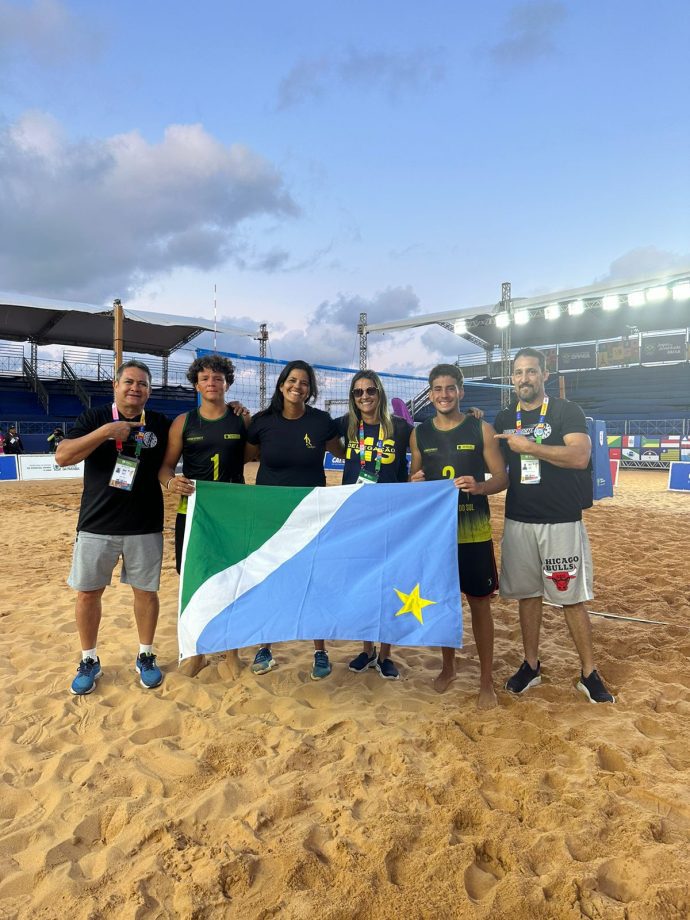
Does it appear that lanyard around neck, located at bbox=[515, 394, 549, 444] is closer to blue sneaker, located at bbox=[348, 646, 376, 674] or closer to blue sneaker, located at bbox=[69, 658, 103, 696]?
blue sneaker, located at bbox=[348, 646, 376, 674]

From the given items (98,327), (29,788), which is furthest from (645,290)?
(98,327)

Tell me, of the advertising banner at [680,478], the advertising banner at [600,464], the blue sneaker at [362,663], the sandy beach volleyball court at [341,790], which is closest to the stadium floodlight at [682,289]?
the advertising banner at [680,478]

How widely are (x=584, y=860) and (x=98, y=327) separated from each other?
24701 mm

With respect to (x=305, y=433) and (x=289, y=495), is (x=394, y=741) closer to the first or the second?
(x=289, y=495)

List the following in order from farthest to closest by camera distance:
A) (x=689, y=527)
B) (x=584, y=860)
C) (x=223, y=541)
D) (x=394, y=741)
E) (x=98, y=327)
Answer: (x=98, y=327)
(x=689, y=527)
(x=223, y=541)
(x=394, y=741)
(x=584, y=860)

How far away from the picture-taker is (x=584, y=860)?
1.79 meters

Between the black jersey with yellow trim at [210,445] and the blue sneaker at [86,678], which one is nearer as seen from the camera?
the blue sneaker at [86,678]

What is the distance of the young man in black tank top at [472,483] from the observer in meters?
2.82

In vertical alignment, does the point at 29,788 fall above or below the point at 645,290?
below

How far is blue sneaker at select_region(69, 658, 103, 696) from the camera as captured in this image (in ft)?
9.60

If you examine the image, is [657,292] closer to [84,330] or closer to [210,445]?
[210,445]

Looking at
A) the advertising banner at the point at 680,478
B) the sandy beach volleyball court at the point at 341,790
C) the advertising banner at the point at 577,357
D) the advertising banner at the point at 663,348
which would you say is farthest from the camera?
the advertising banner at the point at 577,357

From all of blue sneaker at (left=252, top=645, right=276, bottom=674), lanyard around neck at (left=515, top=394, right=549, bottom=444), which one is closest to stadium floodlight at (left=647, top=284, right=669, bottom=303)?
lanyard around neck at (left=515, top=394, right=549, bottom=444)

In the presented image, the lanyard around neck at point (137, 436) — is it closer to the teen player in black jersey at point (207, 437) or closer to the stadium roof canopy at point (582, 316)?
the teen player in black jersey at point (207, 437)
